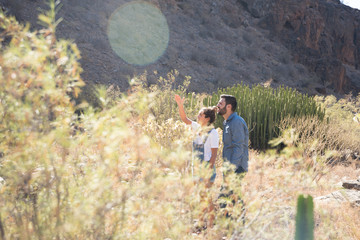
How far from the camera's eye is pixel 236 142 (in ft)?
12.0

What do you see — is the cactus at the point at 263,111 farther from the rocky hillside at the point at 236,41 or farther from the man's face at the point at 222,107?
the rocky hillside at the point at 236,41

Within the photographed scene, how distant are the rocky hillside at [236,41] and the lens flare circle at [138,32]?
474 millimetres

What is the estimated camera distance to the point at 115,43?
743 inches

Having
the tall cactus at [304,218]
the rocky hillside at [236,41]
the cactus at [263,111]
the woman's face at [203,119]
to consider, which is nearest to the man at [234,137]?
the woman's face at [203,119]

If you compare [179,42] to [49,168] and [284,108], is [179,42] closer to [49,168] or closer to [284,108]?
[284,108]

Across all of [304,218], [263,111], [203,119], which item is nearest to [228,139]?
[203,119]

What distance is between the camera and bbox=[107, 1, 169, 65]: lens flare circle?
1891 centimetres

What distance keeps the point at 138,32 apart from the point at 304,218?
65.6ft

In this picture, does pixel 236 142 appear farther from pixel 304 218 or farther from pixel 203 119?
pixel 304 218

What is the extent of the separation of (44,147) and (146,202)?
701mm

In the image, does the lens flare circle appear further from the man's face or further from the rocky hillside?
the man's face

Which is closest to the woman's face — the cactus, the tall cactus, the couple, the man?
the couple

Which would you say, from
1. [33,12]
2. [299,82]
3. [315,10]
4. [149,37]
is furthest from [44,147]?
[315,10]

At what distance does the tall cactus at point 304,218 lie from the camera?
7.04 feet
